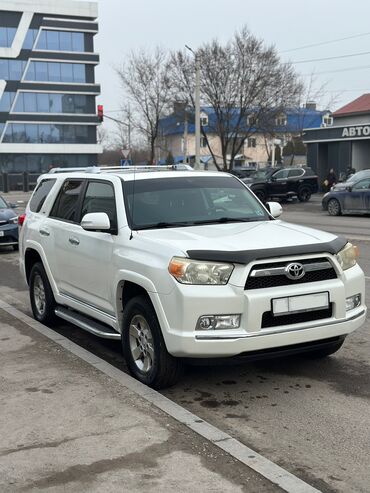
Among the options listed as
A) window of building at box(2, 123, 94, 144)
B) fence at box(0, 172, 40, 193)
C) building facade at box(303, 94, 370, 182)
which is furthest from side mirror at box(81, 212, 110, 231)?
window of building at box(2, 123, 94, 144)

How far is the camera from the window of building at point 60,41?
2719 inches

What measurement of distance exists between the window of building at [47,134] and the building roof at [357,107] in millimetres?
38522

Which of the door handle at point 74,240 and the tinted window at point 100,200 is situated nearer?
the tinted window at point 100,200

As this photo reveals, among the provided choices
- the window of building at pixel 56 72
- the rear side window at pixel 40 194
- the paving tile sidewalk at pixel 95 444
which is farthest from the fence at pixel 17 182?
the paving tile sidewalk at pixel 95 444

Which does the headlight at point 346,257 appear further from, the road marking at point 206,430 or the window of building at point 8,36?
the window of building at point 8,36

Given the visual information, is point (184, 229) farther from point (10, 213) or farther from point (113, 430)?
point (10, 213)

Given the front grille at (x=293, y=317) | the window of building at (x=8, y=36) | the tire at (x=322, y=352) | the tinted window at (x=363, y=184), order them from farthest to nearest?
the window of building at (x=8, y=36) → the tinted window at (x=363, y=184) → the tire at (x=322, y=352) → the front grille at (x=293, y=317)

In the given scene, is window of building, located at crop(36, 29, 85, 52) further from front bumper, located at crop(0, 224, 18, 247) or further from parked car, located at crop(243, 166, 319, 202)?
front bumper, located at crop(0, 224, 18, 247)

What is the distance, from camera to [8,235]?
14180 mm

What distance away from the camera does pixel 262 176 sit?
101ft

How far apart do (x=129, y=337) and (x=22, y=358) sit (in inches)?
54.3

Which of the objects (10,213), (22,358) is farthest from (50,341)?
(10,213)

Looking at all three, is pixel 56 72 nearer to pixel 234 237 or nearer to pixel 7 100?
pixel 7 100

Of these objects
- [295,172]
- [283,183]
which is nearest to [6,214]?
[283,183]
